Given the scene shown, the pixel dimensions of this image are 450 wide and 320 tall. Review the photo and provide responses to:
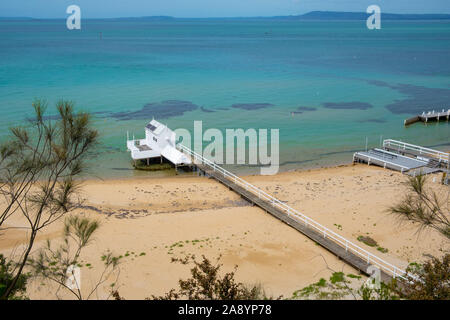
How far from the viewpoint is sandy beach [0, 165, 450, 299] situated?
44.8 ft

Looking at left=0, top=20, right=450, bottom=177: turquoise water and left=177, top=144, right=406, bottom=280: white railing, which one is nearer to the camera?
left=177, top=144, right=406, bottom=280: white railing

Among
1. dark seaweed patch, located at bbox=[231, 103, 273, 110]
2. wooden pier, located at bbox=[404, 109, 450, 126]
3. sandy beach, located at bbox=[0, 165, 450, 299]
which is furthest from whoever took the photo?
dark seaweed patch, located at bbox=[231, 103, 273, 110]

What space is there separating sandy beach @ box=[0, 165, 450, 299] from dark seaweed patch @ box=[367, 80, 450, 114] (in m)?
23.9

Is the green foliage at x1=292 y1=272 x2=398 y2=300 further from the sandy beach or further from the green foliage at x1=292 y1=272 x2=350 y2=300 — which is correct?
the sandy beach

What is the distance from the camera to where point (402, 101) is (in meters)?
48.3

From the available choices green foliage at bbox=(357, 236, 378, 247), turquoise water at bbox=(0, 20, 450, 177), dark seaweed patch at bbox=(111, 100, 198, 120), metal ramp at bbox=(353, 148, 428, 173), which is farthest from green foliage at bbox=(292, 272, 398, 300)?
dark seaweed patch at bbox=(111, 100, 198, 120)

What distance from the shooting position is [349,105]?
4609 centimetres

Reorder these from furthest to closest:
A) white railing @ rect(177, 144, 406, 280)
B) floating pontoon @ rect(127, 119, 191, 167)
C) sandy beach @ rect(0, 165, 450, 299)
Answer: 1. floating pontoon @ rect(127, 119, 191, 167)
2. sandy beach @ rect(0, 165, 450, 299)
3. white railing @ rect(177, 144, 406, 280)

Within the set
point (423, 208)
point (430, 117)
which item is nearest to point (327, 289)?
point (423, 208)

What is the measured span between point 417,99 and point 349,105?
10.0 meters

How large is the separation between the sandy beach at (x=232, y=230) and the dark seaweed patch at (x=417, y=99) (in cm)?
2389

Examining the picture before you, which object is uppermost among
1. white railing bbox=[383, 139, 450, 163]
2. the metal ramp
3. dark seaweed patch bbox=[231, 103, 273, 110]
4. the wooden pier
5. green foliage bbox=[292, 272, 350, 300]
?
dark seaweed patch bbox=[231, 103, 273, 110]

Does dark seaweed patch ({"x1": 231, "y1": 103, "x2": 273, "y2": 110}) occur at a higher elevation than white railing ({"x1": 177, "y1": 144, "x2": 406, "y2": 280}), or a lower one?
higher

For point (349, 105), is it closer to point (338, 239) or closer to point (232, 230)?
point (338, 239)
